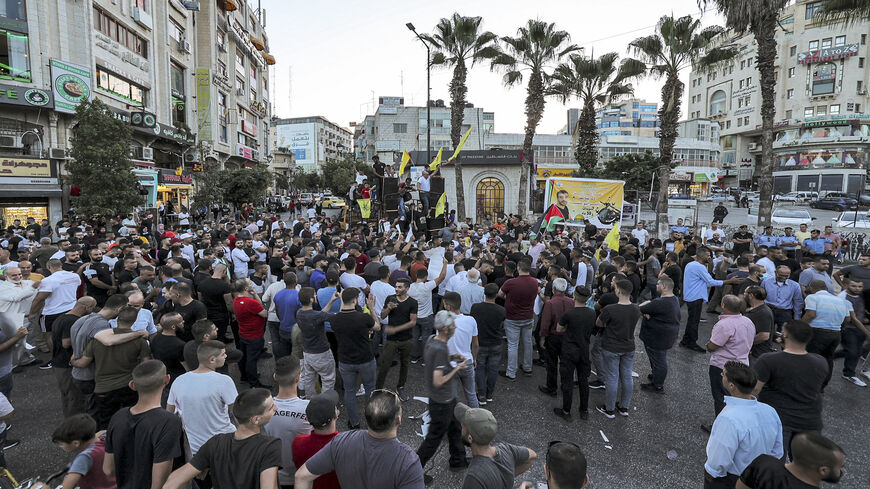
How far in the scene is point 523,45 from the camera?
22078 mm

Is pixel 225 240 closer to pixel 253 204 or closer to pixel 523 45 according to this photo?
pixel 523 45

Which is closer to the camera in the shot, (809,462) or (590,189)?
(809,462)

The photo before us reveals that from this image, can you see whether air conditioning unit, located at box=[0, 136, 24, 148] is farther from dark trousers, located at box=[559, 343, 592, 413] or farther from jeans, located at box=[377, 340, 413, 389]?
dark trousers, located at box=[559, 343, 592, 413]

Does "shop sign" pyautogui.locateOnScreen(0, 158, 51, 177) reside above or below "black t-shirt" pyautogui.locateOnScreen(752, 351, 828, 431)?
above

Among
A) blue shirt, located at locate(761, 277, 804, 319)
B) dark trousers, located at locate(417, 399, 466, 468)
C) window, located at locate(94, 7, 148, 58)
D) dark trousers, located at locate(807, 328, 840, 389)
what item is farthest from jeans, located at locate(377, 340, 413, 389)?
window, located at locate(94, 7, 148, 58)

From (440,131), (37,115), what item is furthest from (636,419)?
(440,131)

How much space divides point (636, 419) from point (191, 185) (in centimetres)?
3749

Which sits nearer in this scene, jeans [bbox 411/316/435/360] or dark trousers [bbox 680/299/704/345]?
jeans [bbox 411/316/435/360]

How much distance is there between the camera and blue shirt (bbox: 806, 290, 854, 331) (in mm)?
5480

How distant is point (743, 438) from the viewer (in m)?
3.13

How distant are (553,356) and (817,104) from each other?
7903cm

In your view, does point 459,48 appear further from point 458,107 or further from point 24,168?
point 24,168

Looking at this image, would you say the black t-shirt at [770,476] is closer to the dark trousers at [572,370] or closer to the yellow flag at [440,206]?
the dark trousers at [572,370]

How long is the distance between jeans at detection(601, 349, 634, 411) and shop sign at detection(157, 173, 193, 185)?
3322 centimetres
